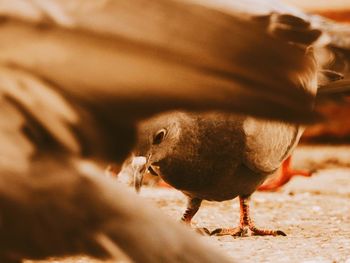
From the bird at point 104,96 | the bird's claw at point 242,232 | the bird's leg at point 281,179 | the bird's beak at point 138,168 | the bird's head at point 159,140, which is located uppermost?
the bird's leg at point 281,179

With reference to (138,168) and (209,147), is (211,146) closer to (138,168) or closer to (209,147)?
(209,147)

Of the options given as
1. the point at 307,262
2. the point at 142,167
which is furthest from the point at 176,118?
the point at 307,262

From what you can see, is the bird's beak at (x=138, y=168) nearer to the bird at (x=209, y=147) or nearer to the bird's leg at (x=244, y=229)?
the bird at (x=209, y=147)

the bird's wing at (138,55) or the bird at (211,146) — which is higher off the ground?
the bird at (211,146)

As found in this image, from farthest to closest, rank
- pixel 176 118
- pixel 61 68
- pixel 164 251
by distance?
pixel 176 118
pixel 164 251
pixel 61 68

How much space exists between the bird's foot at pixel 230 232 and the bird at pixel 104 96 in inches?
77.8

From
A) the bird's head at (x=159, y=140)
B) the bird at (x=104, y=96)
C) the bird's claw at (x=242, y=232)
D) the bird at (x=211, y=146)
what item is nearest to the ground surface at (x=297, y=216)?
the bird's claw at (x=242, y=232)

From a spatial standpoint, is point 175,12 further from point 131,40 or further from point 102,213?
point 102,213

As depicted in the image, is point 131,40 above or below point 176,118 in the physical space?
below

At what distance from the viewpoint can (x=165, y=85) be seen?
1.14 m

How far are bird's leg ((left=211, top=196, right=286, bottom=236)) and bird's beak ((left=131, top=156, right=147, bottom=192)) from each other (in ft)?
2.53

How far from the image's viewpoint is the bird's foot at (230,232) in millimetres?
3219

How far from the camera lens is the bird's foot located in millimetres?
3219

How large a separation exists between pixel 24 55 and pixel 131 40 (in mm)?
156
